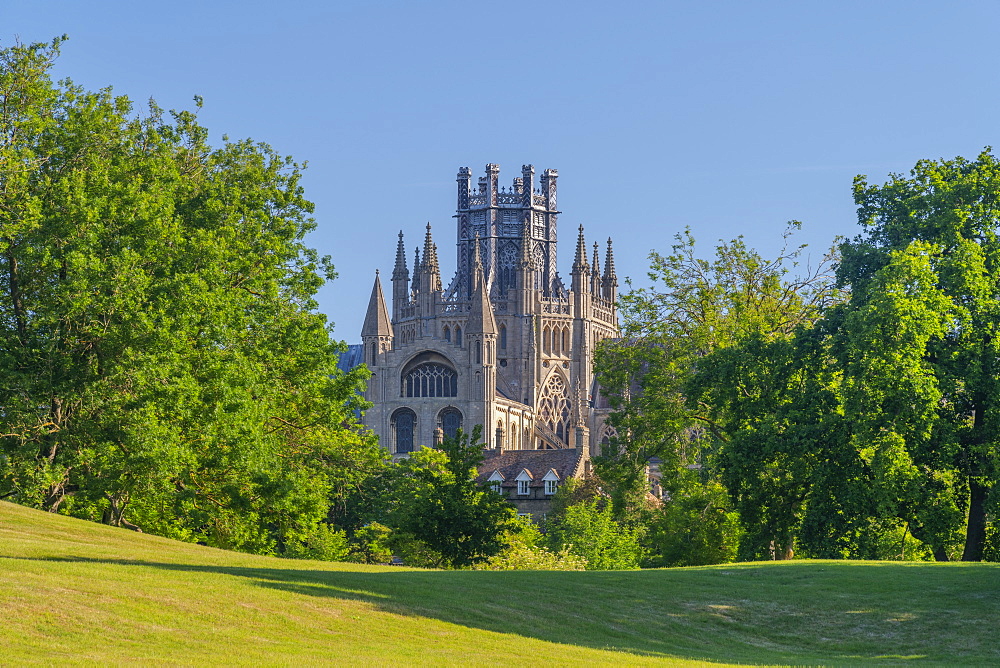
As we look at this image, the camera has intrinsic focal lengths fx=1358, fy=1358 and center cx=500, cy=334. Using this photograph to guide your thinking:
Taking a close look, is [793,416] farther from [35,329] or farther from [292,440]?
[35,329]

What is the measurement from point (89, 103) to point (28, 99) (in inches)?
80.0

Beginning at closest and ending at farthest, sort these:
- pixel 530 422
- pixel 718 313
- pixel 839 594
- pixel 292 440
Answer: pixel 839 594
pixel 292 440
pixel 718 313
pixel 530 422

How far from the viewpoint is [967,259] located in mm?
33500

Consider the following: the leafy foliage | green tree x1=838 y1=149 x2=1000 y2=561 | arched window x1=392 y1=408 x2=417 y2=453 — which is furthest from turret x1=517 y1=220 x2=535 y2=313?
green tree x1=838 y1=149 x2=1000 y2=561

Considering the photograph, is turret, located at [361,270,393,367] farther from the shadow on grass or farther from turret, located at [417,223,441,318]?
the shadow on grass

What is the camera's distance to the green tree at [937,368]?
103 feet

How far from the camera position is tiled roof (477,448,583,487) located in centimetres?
9506

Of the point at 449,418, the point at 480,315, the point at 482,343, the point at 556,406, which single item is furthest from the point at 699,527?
the point at 556,406

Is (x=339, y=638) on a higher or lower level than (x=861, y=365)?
lower

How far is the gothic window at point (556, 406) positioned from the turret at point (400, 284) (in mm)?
16337

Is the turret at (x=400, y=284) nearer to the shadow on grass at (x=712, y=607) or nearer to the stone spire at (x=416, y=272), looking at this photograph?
the stone spire at (x=416, y=272)

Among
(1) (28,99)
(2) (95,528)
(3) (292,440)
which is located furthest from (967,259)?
(1) (28,99)

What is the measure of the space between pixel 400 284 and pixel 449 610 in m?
110

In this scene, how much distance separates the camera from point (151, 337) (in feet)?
106
